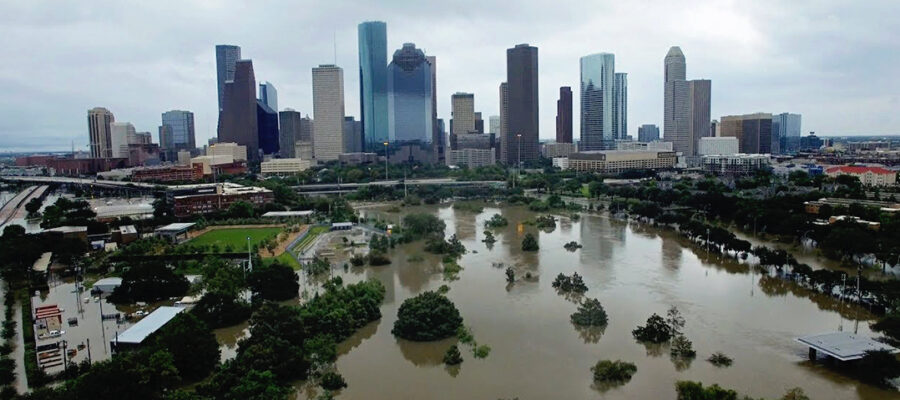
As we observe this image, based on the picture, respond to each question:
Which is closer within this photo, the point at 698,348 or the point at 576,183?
the point at 698,348

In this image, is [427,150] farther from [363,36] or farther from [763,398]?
[763,398]

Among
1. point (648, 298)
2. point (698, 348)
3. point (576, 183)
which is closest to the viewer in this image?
point (698, 348)

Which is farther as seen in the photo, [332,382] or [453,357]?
[453,357]

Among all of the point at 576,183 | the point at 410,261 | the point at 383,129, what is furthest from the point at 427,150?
the point at 410,261

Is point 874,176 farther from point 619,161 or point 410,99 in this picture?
point 410,99

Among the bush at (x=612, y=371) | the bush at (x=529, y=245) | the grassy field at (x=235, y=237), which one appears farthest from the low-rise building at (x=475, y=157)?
the bush at (x=612, y=371)

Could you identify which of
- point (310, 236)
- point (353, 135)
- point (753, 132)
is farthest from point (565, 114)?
point (310, 236)

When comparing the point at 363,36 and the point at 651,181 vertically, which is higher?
the point at 363,36
